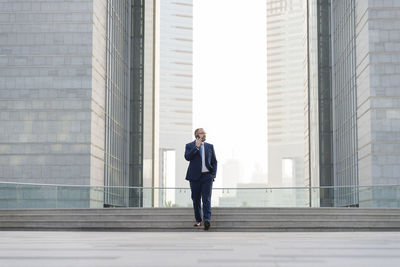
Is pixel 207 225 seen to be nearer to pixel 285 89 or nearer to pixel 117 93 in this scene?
pixel 117 93

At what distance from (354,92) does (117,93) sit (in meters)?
13.7

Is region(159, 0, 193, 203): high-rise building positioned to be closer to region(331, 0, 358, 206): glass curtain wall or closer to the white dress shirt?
region(331, 0, 358, 206): glass curtain wall

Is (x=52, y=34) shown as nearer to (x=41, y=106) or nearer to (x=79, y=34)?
(x=79, y=34)

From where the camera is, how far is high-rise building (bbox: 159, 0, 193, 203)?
181375mm

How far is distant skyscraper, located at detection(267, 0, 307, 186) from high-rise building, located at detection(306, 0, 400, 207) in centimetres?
Answer: 13656

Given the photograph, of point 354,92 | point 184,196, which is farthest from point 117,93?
point 184,196

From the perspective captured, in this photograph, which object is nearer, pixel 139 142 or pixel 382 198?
pixel 382 198

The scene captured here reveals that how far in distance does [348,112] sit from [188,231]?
24.3 meters

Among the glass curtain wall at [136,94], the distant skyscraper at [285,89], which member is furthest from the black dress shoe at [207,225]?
the distant skyscraper at [285,89]

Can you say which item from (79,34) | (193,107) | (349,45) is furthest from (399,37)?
(193,107)

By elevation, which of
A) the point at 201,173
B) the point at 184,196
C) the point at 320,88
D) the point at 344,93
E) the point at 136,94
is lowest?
the point at 184,196

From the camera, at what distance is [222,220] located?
41.8 feet

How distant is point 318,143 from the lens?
39594 millimetres

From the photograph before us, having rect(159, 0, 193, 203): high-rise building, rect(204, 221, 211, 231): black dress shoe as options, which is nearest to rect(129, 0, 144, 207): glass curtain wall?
rect(204, 221, 211, 231): black dress shoe
